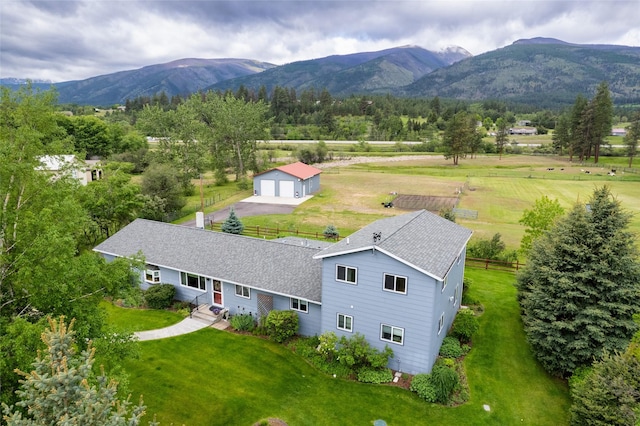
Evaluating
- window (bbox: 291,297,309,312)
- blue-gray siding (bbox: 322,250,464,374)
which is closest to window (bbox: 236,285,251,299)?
window (bbox: 291,297,309,312)

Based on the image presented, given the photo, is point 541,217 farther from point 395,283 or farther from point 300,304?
point 300,304

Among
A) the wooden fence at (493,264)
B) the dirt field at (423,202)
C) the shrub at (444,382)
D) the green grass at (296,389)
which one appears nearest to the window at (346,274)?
the green grass at (296,389)

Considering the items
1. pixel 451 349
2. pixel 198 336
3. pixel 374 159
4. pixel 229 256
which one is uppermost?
pixel 374 159

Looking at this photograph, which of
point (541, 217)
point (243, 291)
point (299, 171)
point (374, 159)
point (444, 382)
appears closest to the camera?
point (444, 382)

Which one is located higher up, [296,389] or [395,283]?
[395,283]

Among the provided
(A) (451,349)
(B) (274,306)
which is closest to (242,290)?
(B) (274,306)

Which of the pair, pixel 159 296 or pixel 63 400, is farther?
pixel 159 296

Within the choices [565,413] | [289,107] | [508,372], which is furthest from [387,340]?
[289,107]
